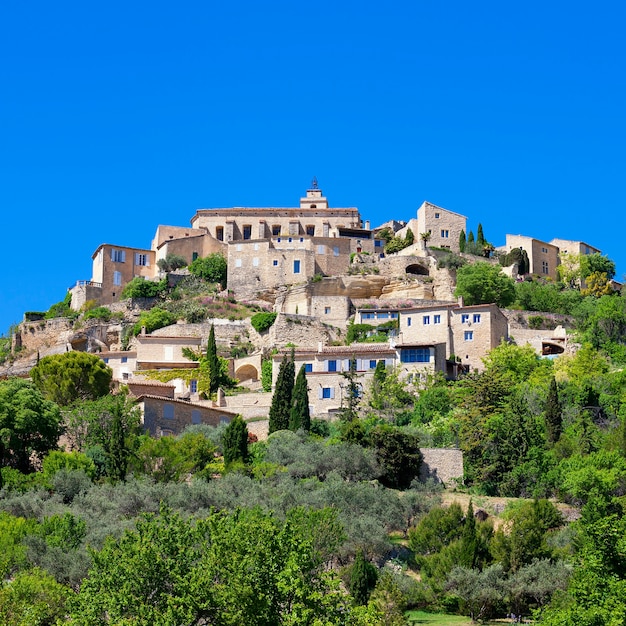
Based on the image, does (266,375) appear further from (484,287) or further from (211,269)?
(211,269)

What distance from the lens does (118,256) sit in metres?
86.9

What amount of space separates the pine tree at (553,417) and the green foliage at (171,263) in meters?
37.8

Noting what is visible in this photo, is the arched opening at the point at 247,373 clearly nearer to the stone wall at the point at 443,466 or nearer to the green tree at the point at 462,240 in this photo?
the stone wall at the point at 443,466

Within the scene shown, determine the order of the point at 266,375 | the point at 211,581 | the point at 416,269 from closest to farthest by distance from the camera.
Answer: the point at 211,581, the point at 266,375, the point at 416,269

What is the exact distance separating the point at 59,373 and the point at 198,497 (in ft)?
60.3

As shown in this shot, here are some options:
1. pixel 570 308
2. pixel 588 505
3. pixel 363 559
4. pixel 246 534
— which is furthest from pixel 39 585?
Answer: pixel 570 308

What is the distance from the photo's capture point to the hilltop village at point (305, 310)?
2520 inches

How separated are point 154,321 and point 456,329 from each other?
19.2 metres

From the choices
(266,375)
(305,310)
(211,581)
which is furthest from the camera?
(305,310)

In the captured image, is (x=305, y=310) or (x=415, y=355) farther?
(x=305, y=310)

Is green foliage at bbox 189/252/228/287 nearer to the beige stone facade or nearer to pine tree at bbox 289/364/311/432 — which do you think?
the beige stone facade

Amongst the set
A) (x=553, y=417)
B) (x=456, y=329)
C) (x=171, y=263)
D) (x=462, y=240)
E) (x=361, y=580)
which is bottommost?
(x=361, y=580)

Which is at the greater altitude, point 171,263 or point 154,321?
point 171,263

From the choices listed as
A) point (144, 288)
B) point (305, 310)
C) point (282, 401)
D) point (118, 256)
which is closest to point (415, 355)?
point (282, 401)
